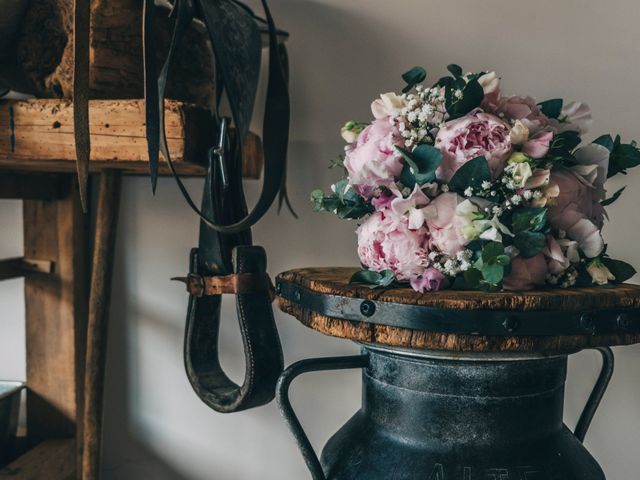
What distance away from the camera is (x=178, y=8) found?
83 centimetres

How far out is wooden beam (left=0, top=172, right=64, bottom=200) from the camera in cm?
112

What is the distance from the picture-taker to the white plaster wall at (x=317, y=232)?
1135mm

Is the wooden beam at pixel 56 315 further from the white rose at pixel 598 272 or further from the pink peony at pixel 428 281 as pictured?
the white rose at pixel 598 272

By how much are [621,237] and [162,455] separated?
3.54ft

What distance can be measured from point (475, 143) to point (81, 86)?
52 cm

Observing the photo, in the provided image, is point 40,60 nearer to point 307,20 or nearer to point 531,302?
point 307,20

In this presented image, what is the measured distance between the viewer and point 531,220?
695mm

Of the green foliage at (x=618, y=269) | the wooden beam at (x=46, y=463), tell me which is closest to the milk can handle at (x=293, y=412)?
the green foliage at (x=618, y=269)

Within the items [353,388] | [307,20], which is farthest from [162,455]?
[307,20]

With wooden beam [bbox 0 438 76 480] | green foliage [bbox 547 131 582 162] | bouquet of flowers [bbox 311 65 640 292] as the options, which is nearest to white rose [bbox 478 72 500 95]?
bouquet of flowers [bbox 311 65 640 292]

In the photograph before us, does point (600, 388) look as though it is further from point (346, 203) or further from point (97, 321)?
point (97, 321)

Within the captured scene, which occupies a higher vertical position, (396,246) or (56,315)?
(396,246)

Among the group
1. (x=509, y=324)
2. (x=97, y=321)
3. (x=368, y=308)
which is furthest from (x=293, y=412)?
(x=97, y=321)

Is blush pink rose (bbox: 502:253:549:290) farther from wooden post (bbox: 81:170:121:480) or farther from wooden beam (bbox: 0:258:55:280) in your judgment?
wooden beam (bbox: 0:258:55:280)
